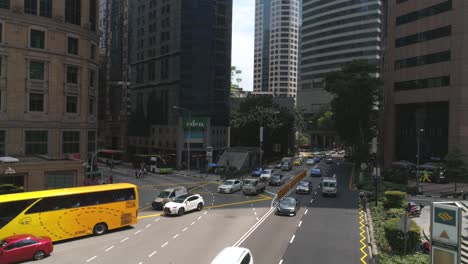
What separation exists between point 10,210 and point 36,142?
2440 centimetres

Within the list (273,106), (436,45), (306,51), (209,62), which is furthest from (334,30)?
(436,45)

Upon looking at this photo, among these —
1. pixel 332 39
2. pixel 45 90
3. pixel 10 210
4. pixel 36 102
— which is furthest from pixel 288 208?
pixel 332 39

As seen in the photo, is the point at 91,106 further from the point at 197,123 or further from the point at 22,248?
the point at 197,123

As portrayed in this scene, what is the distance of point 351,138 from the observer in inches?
3317

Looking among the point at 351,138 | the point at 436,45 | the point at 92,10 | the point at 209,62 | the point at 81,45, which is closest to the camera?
the point at 81,45

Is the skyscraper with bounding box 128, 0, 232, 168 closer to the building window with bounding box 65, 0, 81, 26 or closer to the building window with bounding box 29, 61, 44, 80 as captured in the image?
the building window with bounding box 65, 0, 81, 26

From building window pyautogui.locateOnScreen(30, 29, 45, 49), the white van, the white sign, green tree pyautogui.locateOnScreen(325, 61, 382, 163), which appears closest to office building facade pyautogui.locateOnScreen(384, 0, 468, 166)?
green tree pyautogui.locateOnScreen(325, 61, 382, 163)

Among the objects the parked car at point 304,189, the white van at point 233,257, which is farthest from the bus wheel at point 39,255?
the parked car at point 304,189

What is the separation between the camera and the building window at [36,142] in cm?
4644

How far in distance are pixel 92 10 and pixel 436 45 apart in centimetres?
5170

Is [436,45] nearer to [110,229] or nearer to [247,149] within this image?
[247,149]

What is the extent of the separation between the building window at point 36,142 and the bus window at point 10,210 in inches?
919

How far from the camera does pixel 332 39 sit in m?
180

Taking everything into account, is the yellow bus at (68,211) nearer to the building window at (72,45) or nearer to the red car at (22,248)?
the red car at (22,248)
